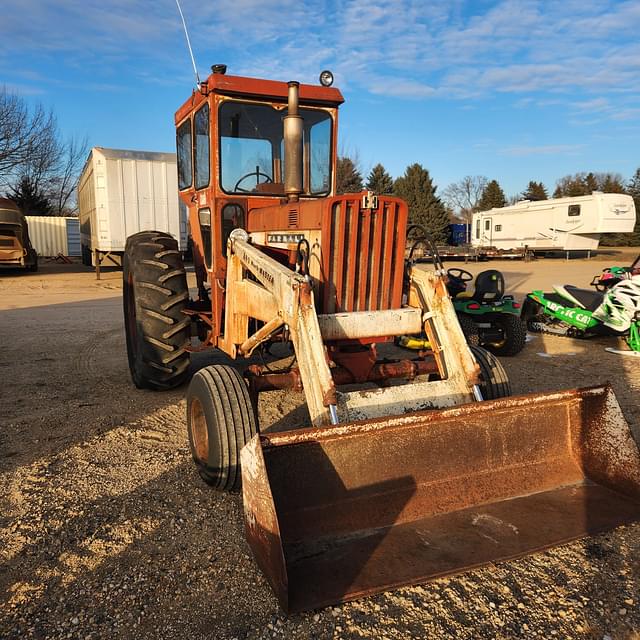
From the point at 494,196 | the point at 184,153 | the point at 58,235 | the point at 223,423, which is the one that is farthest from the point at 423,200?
the point at 223,423

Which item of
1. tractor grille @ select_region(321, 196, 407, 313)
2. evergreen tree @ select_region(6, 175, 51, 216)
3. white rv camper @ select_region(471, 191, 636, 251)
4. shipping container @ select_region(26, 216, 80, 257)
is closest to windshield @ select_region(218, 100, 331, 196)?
tractor grille @ select_region(321, 196, 407, 313)

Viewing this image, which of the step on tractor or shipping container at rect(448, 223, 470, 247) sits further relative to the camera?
shipping container at rect(448, 223, 470, 247)

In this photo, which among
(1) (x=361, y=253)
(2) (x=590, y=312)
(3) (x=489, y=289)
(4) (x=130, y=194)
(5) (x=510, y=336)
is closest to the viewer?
(1) (x=361, y=253)

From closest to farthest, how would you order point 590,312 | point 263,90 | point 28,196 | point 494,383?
point 494,383 < point 263,90 < point 590,312 < point 28,196

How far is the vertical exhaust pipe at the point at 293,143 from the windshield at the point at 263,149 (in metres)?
0.82

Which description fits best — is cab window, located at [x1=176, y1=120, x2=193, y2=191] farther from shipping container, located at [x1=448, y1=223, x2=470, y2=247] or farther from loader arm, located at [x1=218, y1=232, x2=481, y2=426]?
shipping container, located at [x1=448, y1=223, x2=470, y2=247]

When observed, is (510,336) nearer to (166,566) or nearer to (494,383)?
(494,383)

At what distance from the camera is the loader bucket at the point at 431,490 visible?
265cm

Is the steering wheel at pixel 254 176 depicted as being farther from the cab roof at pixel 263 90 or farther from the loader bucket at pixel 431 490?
the loader bucket at pixel 431 490

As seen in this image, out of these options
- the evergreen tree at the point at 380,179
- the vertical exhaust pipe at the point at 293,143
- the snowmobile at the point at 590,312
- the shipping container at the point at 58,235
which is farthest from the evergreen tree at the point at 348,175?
the vertical exhaust pipe at the point at 293,143

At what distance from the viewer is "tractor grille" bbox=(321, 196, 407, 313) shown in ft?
12.5

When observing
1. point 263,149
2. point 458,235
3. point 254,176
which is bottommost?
point 458,235

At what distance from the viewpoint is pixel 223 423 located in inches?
133

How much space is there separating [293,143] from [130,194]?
43.2ft
